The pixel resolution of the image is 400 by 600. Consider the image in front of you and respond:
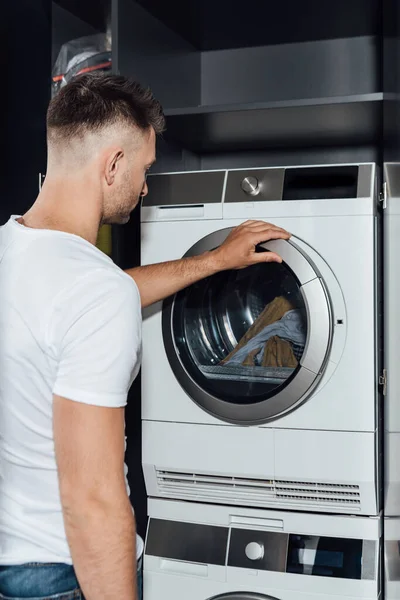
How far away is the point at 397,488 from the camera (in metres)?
1.53

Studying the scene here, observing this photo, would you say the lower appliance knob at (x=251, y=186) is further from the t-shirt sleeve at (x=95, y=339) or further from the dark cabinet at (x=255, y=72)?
the t-shirt sleeve at (x=95, y=339)

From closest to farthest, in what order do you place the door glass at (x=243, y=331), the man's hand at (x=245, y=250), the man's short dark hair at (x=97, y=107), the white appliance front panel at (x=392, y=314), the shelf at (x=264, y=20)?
the man's short dark hair at (x=97, y=107), the white appliance front panel at (x=392, y=314), the man's hand at (x=245, y=250), the door glass at (x=243, y=331), the shelf at (x=264, y=20)

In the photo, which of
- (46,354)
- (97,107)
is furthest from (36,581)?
(97,107)

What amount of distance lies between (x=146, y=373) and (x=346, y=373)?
0.56m

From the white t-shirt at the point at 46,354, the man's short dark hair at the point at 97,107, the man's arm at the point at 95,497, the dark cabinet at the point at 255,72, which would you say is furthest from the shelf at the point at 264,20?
the man's arm at the point at 95,497

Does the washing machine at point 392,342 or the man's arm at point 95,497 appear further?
the washing machine at point 392,342

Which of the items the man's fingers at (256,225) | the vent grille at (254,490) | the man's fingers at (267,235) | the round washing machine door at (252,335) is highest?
the man's fingers at (256,225)

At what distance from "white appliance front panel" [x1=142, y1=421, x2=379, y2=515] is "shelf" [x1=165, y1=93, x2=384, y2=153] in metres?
0.88

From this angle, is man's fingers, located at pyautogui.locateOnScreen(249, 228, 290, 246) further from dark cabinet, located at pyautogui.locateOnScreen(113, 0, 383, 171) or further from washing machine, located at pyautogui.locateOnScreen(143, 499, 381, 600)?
washing machine, located at pyautogui.locateOnScreen(143, 499, 381, 600)

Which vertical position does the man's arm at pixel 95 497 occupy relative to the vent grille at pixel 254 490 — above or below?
above

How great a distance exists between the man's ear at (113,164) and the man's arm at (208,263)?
56cm

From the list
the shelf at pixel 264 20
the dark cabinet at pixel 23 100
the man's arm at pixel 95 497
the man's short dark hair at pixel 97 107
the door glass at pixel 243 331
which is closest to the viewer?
the man's arm at pixel 95 497

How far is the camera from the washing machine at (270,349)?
1914mm

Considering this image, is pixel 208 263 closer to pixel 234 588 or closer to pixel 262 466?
pixel 262 466
